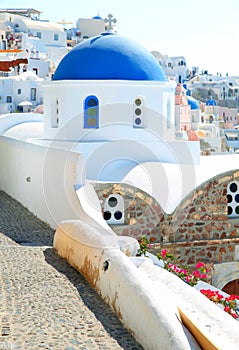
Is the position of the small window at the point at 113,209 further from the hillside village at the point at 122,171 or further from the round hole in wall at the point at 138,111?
the round hole in wall at the point at 138,111

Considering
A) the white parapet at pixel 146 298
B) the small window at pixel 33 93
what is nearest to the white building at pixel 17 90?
the small window at pixel 33 93

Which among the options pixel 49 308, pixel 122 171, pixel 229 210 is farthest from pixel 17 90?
pixel 49 308

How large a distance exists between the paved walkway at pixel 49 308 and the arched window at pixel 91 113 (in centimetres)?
407

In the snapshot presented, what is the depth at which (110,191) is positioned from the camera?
29.1 ft

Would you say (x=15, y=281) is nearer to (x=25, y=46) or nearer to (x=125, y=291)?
(x=125, y=291)

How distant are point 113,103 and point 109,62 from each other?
73 cm

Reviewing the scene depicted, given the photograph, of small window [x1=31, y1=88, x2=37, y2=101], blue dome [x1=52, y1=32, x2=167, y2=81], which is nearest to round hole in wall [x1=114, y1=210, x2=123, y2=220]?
blue dome [x1=52, y1=32, x2=167, y2=81]

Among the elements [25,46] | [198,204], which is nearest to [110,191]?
[198,204]

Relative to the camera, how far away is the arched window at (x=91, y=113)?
1041cm

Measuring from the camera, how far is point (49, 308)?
4590 millimetres

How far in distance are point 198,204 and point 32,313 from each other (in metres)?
5.30

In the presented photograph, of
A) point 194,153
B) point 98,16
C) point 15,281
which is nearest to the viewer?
point 15,281

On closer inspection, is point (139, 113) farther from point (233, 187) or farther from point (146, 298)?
point (146, 298)

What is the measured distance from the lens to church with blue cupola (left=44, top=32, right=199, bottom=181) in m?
10.3
